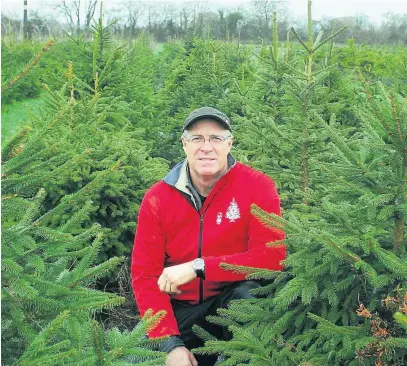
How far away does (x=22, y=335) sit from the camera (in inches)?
88.7

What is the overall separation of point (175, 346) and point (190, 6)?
18326 mm

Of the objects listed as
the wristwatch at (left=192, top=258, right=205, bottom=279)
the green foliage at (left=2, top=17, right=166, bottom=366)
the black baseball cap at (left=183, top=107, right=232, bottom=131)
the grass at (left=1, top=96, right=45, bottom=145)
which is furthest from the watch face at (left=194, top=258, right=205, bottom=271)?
the grass at (left=1, top=96, right=45, bottom=145)

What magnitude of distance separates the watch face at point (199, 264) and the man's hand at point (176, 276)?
31mm

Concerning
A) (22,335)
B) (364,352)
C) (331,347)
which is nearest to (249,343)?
(331,347)

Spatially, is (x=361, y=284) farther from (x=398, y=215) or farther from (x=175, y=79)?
(x=175, y=79)

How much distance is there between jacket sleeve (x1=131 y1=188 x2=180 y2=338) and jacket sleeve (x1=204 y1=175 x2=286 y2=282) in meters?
A: 0.37

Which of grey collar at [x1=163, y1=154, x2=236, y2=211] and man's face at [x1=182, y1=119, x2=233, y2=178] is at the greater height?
man's face at [x1=182, y1=119, x2=233, y2=178]

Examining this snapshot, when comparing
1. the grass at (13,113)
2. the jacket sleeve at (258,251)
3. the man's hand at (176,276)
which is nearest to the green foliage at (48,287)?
the man's hand at (176,276)

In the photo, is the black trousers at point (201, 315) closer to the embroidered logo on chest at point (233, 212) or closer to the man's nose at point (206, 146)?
the embroidered logo on chest at point (233, 212)

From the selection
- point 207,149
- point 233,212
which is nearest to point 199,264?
point 233,212

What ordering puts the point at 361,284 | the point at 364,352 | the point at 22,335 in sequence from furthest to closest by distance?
the point at 361,284 → the point at 364,352 → the point at 22,335

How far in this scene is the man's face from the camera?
3820 mm

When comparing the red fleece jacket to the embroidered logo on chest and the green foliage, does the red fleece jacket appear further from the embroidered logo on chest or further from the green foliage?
the green foliage

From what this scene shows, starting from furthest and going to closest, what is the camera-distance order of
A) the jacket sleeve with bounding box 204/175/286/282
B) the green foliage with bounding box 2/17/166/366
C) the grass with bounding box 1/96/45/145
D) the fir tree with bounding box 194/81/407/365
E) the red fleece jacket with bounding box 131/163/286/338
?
1. the grass with bounding box 1/96/45/145
2. the red fleece jacket with bounding box 131/163/286/338
3. the jacket sleeve with bounding box 204/175/286/282
4. the fir tree with bounding box 194/81/407/365
5. the green foliage with bounding box 2/17/166/366
